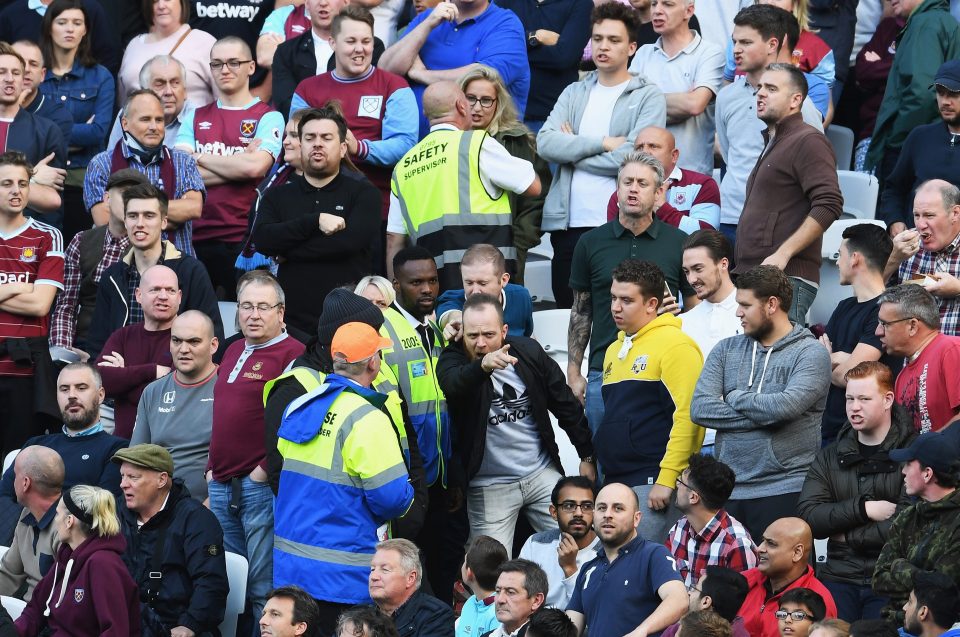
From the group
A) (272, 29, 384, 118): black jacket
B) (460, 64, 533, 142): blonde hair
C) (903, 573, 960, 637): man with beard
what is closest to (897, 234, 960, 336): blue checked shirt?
(903, 573, 960, 637): man with beard

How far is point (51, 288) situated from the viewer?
10203 mm

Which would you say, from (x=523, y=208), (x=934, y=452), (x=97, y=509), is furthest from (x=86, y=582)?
(x=934, y=452)

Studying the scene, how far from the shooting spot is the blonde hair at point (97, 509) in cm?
816

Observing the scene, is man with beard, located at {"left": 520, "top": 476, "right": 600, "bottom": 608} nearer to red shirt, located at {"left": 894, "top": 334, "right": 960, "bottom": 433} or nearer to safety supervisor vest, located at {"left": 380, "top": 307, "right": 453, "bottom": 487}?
safety supervisor vest, located at {"left": 380, "top": 307, "right": 453, "bottom": 487}

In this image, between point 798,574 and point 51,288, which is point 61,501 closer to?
point 51,288

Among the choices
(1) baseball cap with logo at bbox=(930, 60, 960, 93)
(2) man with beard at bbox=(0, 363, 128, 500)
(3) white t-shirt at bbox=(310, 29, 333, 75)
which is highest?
(1) baseball cap with logo at bbox=(930, 60, 960, 93)

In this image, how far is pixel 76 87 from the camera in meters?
12.0

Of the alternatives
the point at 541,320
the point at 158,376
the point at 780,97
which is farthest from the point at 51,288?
the point at 780,97

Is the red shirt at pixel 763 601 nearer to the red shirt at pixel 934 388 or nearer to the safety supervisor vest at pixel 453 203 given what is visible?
the red shirt at pixel 934 388

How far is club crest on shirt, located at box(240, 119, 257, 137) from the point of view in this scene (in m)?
11.3

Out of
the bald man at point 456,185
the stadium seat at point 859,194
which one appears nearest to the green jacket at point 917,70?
the stadium seat at point 859,194

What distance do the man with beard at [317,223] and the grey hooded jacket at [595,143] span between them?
127 cm

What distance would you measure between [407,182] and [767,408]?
3020 mm

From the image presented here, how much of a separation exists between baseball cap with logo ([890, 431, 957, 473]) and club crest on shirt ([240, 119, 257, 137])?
555 cm
